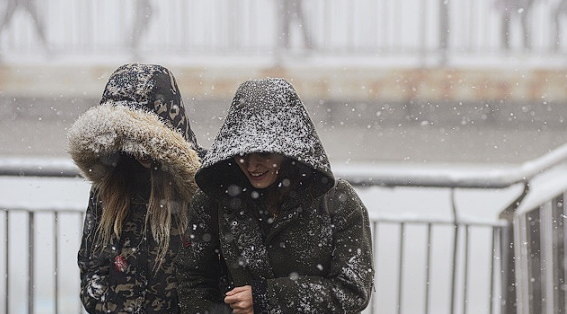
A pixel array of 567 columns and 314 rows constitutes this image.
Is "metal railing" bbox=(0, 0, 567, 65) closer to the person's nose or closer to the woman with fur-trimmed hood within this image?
the woman with fur-trimmed hood

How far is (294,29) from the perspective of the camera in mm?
11492

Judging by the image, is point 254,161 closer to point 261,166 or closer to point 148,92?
point 261,166

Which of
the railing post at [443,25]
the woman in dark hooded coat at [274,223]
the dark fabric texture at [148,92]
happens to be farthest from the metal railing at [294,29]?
the woman in dark hooded coat at [274,223]

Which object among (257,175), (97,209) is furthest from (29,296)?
(257,175)

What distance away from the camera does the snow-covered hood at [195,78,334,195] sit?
2232 mm

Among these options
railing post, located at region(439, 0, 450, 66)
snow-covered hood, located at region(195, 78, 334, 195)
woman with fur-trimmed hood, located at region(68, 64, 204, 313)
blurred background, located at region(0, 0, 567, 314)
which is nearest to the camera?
snow-covered hood, located at region(195, 78, 334, 195)

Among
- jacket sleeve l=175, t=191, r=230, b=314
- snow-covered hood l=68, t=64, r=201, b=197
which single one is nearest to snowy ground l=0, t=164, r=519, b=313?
snow-covered hood l=68, t=64, r=201, b=197

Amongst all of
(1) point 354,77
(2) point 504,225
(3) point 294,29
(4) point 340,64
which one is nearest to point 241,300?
(2) point 504,225

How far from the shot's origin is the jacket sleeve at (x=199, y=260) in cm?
240

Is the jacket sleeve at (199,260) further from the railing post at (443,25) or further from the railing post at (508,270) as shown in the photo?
the railing post at (443,25)

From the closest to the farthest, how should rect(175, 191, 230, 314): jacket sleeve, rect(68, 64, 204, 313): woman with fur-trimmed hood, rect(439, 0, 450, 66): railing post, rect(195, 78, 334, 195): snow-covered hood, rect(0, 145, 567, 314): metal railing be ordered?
rect(195, 78, 334, 195): snow-covered hood < rect(175, 191, 230, 314): jacket sleeve < rect(68, 64, 204, 313): woman with fur-trimmed hood < rect(0, 145, 567, 314): metal railing < rect(439, 0, 450, 66): railing post

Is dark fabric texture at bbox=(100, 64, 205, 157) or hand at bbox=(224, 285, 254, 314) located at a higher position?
dark fabric texture at bbox=(100, 64, 205, 157)

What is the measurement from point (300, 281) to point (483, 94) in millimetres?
8227

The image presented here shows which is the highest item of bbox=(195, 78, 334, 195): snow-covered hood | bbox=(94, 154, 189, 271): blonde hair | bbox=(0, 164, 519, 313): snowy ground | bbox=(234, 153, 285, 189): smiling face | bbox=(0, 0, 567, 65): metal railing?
bbox=(0, 0, 567, 65): metal railing
